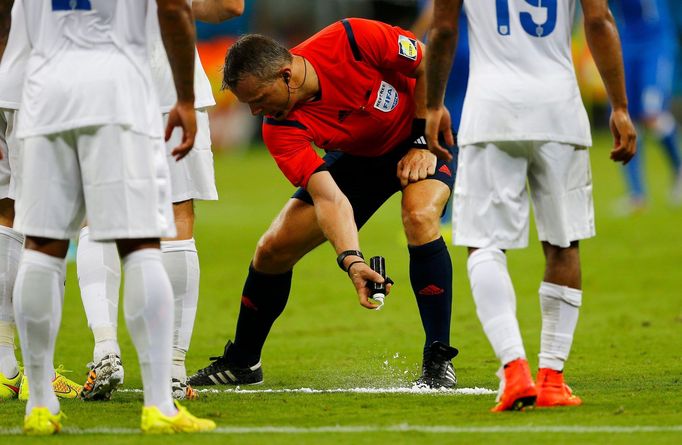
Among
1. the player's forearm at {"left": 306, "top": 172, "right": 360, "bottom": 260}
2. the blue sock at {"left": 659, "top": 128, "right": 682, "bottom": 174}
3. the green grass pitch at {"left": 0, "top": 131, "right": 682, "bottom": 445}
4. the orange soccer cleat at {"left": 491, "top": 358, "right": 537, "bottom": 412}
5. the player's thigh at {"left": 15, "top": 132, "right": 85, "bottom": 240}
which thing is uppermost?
the player's thigh at {"left": 15, "top": 132, "right": 85, "bottom": 240}

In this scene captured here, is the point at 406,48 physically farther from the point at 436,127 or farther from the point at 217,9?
the point at 436,127

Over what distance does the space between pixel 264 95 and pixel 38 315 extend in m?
1.82

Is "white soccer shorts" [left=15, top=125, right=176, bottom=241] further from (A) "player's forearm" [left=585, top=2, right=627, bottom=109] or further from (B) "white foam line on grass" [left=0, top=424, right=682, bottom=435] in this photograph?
(A) "player's forearm" [left=585, top=2, right=627, bottom=109]

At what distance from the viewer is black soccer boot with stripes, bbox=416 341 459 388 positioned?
5.94 meters

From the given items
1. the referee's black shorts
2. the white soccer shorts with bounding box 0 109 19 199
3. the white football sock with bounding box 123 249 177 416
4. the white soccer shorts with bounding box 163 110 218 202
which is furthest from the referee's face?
the white football sock with bounding box 123 249 177 416

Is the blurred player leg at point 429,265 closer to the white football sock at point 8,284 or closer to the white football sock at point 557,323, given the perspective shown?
the white football sock at point 557,323

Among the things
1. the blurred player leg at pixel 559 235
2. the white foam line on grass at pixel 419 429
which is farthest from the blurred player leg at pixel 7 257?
the blurred player leg at pixel 559 235

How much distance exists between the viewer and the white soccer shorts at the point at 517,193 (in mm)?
4953

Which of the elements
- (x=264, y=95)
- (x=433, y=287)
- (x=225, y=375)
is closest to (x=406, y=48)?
(x=264, y=95)

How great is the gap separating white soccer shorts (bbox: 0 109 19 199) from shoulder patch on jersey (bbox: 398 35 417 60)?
1973mm

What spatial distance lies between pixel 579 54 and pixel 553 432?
24.2 meters

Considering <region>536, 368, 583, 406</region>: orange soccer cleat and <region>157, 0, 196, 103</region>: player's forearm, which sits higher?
<region>157, 0, 196, 103</region>: player's forearm

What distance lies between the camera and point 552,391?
16.7 feet

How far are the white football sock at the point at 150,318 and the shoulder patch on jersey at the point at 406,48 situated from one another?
226cm
